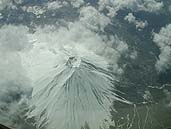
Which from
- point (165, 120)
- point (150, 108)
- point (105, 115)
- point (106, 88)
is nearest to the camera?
point (105, 115)

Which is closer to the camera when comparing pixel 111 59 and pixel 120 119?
pixel 120 119

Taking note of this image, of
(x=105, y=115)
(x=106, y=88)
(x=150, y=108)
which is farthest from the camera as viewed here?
(x=150, y=108)

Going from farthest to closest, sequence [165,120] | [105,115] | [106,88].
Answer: [165,120]
[106,88]
[105,115]

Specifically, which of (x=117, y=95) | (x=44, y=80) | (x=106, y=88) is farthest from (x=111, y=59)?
(x=44, y=80)

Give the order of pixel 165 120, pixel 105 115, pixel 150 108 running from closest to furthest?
pixel 105 115 → pixel 165 120 → pixel 150 108

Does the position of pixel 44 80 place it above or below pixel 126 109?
above

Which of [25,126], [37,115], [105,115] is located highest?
[105,115]

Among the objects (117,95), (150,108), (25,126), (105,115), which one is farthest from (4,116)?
(150,108)

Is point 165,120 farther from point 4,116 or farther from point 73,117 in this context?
point 4,116

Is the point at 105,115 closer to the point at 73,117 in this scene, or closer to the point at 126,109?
the point at 73,117
